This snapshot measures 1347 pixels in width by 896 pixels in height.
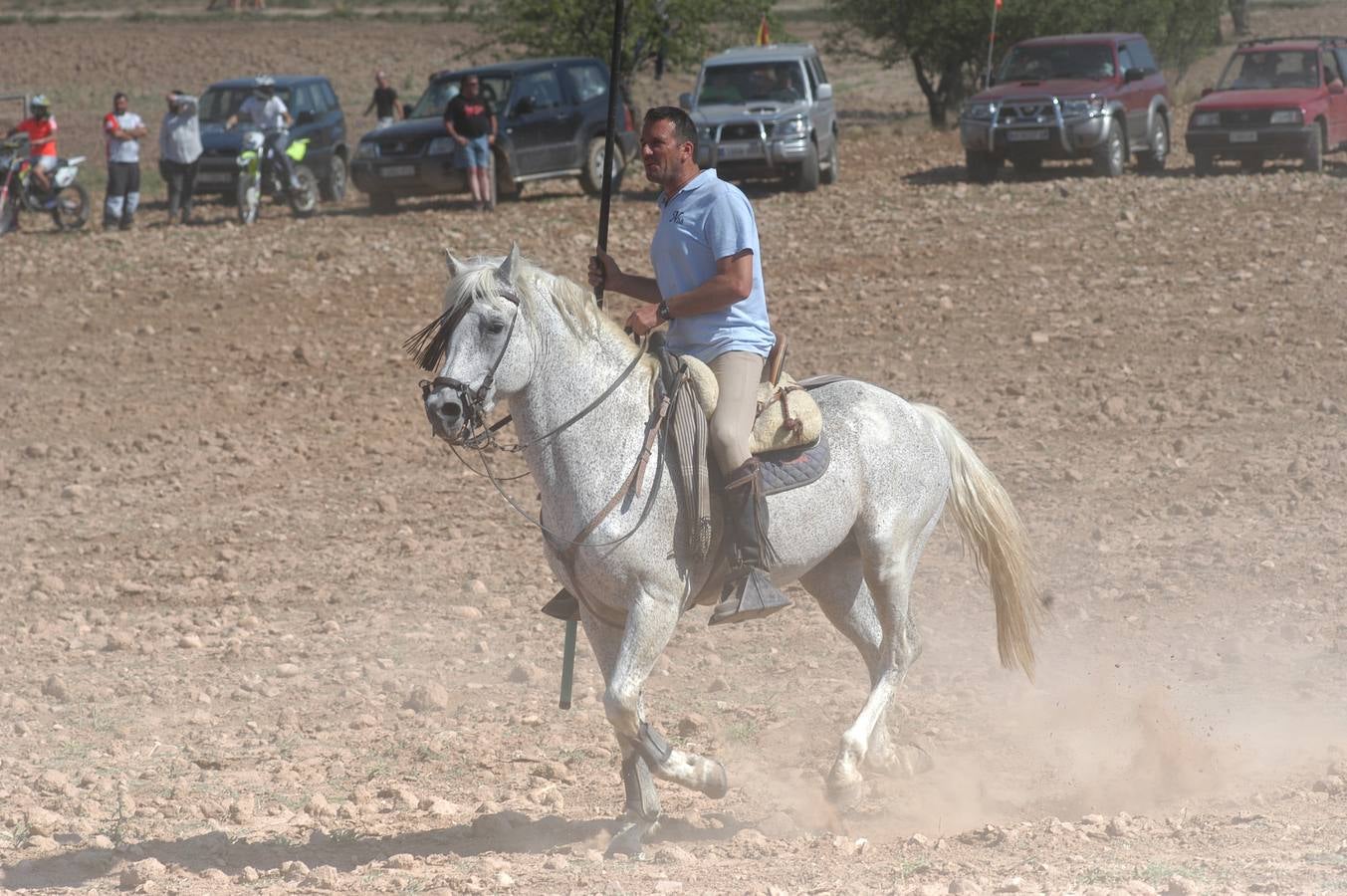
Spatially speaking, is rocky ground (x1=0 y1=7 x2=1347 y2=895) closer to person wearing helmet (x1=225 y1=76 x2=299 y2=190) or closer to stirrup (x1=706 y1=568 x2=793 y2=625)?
stirrup (x1=706 y1=568 x2=793 y2=625)

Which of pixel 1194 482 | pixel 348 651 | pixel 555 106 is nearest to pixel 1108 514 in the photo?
pixel 1194 482

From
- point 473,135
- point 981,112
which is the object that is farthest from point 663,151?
point 981,112

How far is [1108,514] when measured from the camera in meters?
9.72

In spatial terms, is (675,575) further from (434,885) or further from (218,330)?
(218,330)

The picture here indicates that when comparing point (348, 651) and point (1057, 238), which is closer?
point (348, 651)

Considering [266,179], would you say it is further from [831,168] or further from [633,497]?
[633,497]

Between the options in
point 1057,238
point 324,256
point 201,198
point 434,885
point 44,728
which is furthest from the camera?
point 201,198

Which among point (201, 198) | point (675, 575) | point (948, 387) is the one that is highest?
point (675, 575)

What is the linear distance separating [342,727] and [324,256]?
12349mm

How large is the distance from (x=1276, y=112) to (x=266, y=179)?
13283 mm

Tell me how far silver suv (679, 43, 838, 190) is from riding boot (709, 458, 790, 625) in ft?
53.8

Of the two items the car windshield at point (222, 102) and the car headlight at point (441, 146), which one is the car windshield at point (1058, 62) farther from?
the car windshield at point (222, 102)

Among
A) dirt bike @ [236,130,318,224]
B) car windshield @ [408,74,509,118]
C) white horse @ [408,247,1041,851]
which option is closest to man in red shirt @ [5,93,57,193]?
dirt bike @ [236,130,318,224]

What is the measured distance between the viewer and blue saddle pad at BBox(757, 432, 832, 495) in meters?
5.82
